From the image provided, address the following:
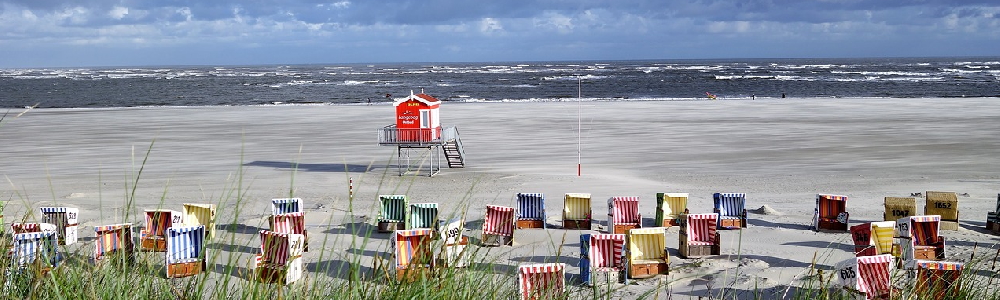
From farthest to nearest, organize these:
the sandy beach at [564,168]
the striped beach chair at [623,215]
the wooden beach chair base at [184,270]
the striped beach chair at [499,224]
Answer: the striped beach chair at [623,215] → the striped beach chair at [499,224] → the sandy beach at [564,168] → the wooden beach chair base at [184,270]

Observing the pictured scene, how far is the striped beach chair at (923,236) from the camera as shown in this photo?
45.9 ft

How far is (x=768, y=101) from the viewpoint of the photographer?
6206 cm

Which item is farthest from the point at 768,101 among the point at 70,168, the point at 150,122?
the point at 70,168

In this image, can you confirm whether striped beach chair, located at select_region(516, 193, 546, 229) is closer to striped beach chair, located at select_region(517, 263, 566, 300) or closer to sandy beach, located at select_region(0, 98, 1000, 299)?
sandy beach, located at select_region(0, 98, 1000, 299)

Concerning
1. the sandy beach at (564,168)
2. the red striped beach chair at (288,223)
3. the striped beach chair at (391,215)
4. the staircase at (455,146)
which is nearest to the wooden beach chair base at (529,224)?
the sandy beach at (564,168)

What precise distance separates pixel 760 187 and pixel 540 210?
320 inches

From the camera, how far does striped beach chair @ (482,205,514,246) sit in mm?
15094

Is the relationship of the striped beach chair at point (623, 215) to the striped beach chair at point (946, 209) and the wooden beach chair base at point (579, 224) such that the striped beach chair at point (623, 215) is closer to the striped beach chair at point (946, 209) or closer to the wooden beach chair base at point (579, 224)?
the wooden beach chair base at point (579, 224)

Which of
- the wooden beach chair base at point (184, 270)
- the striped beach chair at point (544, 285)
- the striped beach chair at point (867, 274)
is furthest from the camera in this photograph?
the striped beach chair at point (867, 274)

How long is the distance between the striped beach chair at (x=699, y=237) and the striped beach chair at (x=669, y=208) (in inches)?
102

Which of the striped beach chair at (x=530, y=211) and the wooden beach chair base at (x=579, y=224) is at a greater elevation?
the striped beach chair at (x=530, y=211)

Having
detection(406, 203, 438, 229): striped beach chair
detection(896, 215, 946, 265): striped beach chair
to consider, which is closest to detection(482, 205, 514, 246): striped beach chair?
detection(406, 203, 438, 229): striped beach chair

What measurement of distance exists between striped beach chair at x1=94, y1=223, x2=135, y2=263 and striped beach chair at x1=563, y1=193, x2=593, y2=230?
7.92 meters

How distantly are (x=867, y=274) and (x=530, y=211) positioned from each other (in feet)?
25.3
